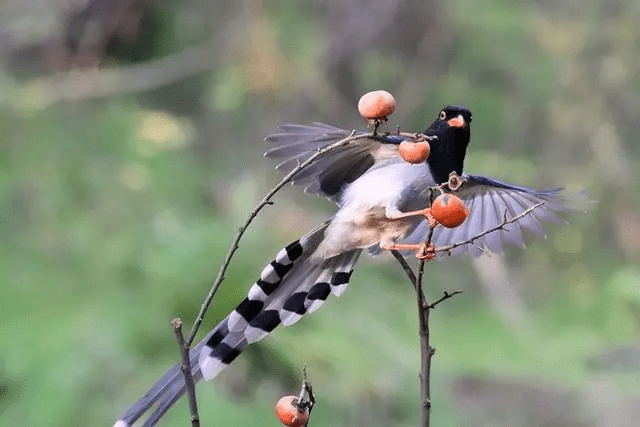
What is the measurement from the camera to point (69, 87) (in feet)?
8.40

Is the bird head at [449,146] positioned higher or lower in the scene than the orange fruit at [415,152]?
higher

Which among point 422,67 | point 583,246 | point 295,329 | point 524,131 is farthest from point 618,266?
point 295,329

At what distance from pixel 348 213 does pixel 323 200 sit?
59.3 inches

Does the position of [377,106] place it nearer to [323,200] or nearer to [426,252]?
[426,252]

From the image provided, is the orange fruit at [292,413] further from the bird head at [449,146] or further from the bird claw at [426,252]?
the bird head at [449,146]

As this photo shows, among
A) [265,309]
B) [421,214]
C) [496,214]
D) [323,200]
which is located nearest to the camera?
[421,214]

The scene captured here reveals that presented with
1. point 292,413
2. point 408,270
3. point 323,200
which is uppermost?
point 323,200

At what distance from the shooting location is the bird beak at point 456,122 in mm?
991

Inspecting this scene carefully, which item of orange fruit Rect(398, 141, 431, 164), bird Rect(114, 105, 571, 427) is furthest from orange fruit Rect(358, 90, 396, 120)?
bird Rect(114, 105, 571, 427)

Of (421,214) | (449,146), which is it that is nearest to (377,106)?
(421,214)

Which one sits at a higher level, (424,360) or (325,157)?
(325,157)

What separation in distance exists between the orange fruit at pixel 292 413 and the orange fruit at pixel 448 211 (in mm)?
187

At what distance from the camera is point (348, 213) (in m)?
1.00

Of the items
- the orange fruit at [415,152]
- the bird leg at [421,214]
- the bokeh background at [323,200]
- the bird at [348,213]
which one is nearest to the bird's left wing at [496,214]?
the bird at [348,213]
